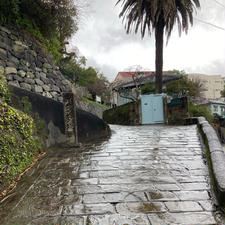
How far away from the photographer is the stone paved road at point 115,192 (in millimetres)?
2543

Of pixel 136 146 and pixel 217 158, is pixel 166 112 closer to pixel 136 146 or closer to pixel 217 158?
pixel 136 146

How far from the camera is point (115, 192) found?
323cm

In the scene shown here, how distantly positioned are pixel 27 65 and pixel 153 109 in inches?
410

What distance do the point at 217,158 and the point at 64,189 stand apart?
2.98 metres

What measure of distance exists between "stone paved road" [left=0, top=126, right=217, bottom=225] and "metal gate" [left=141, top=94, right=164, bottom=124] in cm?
1092

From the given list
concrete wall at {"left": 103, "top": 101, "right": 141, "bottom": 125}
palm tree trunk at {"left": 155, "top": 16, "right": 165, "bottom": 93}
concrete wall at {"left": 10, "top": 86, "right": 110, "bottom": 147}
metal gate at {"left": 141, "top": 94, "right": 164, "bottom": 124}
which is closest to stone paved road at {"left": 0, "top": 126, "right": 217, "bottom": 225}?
concrete wall at {"left": 10, "top": 86, "right": 110, "bottom": 147}

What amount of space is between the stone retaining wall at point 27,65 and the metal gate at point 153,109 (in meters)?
7.81

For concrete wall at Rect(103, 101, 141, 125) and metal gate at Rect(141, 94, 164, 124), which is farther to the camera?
concrete wall at Rect(103, 101, 141, 125)

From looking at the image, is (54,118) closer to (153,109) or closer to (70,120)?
(70,120)

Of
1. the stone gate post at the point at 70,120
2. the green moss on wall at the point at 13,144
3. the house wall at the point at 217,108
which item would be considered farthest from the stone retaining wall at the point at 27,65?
the house wall at the point at 217,108

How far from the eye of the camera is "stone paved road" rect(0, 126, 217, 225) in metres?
2.54

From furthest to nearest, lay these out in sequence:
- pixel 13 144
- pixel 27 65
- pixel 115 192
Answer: pixel 27 65, pixel 13 144, pixel 115 192

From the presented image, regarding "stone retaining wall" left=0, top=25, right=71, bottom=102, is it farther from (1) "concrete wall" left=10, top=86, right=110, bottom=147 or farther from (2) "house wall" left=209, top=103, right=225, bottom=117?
(2) "house wall" left=209, top=103, right=225, bottom=117

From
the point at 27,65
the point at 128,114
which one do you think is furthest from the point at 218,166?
the point at 128,114
